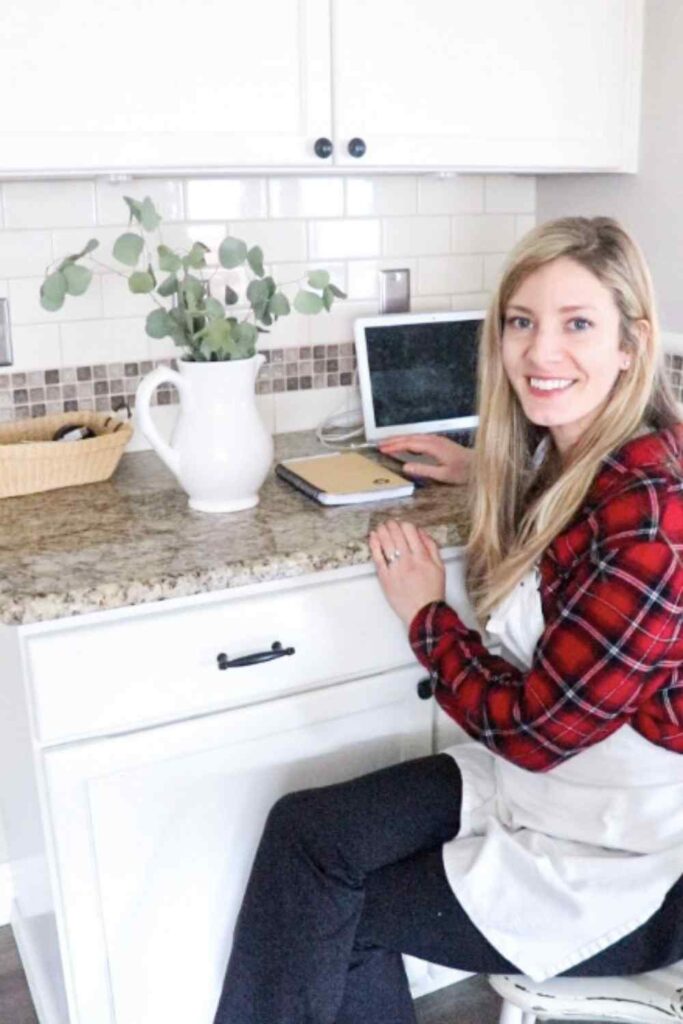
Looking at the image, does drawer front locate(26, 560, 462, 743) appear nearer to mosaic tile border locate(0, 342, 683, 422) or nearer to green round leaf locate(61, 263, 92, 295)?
green round leaf locate(61, 263, 92, 295)

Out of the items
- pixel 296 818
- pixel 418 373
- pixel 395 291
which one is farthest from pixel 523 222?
pixel 296 818

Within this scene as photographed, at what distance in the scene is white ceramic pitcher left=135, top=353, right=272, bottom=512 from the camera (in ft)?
4.90

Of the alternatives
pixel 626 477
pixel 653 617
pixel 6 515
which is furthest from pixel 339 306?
pixel 653 617

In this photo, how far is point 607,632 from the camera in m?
1.16

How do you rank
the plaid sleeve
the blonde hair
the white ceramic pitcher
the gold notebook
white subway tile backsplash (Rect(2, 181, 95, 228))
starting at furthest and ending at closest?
white subway tile backsplash (Rect(2, 181, 95, 228)) → the gold notebook → the white ceramic pitcher → the blonde hair → the plaid sleeve

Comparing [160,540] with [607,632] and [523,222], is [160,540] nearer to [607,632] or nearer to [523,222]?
[607,632]

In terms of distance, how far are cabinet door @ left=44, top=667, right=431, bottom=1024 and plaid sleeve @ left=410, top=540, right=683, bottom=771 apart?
292 millimetres

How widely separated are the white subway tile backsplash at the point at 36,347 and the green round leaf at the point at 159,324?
41cm

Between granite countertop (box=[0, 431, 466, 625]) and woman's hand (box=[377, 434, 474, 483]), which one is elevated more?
woman's hand (box=[377, 434, 474, 483])

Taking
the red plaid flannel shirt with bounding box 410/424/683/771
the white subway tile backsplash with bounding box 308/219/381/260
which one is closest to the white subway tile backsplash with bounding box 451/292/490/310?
the white subway tile backsplash with bounding box 308/219/381/260

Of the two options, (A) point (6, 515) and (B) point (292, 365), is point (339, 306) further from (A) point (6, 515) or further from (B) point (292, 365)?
(A) point (6, 515)

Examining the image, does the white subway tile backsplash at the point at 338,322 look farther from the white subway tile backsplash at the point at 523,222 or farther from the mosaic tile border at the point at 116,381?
the white subway tile backsplash at the point at 523,222

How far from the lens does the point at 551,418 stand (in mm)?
1338

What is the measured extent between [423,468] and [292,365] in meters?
0.45
